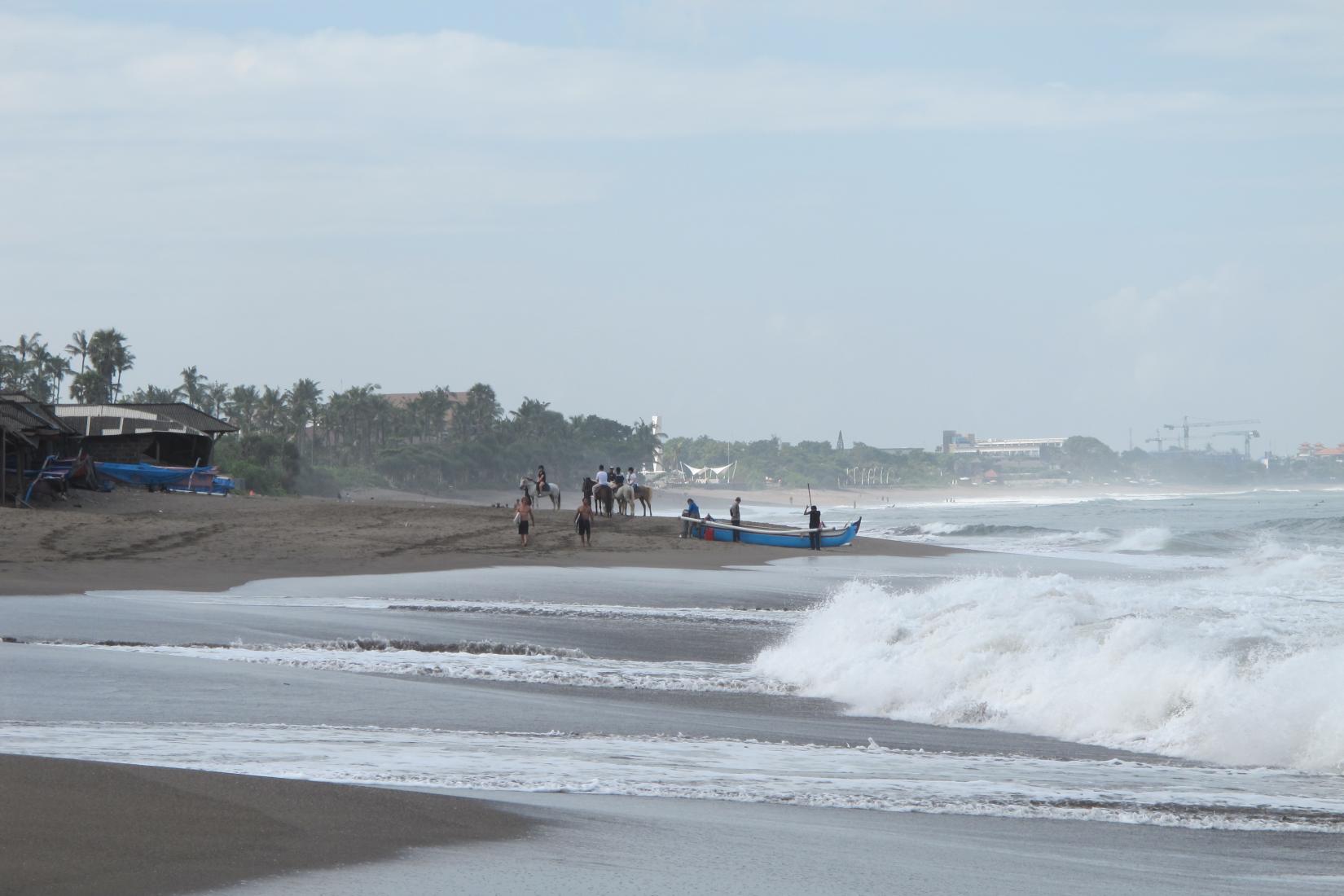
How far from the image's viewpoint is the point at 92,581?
2078cm

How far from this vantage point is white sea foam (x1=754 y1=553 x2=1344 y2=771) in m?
9.67

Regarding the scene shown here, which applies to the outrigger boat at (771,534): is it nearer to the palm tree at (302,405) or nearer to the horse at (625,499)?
the horse at (625,499)

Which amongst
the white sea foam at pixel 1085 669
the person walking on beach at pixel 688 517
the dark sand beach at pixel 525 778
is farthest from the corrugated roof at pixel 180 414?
the white sea foam at pixel 1085 669

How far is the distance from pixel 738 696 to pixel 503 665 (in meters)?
2.47

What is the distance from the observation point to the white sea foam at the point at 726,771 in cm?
719

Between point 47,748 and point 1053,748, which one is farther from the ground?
point 47,748

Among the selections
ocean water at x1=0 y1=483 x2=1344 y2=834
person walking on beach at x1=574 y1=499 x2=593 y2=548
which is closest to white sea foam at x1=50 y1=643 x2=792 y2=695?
ocean water at x1=0 y1=483 x2=1344 y2=834

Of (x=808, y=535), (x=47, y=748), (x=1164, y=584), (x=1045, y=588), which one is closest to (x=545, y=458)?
(x=808, y=535)

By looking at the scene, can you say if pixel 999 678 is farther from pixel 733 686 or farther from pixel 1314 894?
pixel 1314 894

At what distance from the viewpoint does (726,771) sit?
26.3ft

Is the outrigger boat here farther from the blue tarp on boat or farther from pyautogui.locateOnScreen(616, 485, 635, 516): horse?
the blue tarp on boat

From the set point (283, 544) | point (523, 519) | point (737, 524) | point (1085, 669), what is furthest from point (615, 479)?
point (1085, 669)

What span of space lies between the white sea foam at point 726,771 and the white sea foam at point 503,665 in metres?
3.17

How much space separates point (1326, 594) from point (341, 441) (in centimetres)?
10063
